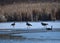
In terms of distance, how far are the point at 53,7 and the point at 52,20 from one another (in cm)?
107

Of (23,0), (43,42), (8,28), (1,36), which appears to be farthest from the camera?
(23,0)

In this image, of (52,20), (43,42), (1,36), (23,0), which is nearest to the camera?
(43,42)

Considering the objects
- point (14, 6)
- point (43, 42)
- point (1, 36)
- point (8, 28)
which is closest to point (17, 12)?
point (14, 6)

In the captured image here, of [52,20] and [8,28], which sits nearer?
[8,28]

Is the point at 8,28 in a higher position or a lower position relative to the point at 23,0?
lower

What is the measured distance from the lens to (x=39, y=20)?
13.4m

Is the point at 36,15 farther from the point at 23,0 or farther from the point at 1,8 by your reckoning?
the point at 1,8

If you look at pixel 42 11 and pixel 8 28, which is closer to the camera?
pixel 8 28

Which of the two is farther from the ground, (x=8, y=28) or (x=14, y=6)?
(x=14, y=6)

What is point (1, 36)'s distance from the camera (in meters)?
9.77

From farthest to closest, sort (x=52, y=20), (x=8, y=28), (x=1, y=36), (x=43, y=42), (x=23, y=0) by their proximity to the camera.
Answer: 1. (x=23, y=0)
2. (x=52, y=20)
3. (x=8, y=28)
4. (x=1, y=36)
5. (x=43, y=42)

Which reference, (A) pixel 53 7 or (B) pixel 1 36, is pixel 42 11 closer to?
(A) pixel 53 7

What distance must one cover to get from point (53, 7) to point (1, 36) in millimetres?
5175

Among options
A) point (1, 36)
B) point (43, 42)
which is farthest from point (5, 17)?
point (43, 42)
